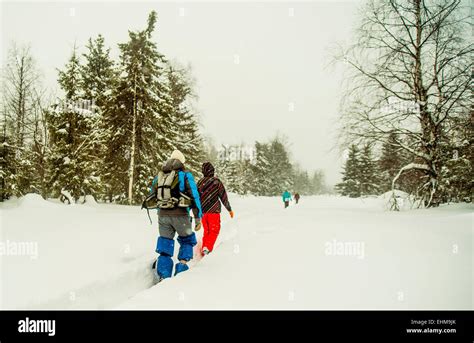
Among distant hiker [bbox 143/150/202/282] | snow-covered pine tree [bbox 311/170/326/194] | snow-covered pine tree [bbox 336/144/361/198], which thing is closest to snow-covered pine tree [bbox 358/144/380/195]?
snow-covered pine tree [bbox 336/144/361/198]

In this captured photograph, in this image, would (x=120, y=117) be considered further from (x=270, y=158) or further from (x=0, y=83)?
(x=270, y=158)

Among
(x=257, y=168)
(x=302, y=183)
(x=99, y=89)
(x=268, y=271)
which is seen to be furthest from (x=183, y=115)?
(x=302, y=183)

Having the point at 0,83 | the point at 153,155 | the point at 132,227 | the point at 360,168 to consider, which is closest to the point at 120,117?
the point at 153,155

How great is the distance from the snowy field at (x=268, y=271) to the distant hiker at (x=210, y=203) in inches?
31.9

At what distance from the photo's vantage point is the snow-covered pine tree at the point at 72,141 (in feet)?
53.7

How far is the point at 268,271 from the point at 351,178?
5029 cm

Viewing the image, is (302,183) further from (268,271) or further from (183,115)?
(268,271)

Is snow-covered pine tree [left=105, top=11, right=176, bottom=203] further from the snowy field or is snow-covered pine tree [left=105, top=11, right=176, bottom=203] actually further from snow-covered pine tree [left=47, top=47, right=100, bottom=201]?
the snowy field

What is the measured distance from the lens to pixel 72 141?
16.8 meters

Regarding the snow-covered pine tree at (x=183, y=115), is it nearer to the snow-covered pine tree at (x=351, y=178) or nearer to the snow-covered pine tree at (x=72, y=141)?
the snow-covered pine tree at (x=72, y=141)

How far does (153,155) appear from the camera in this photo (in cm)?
1711

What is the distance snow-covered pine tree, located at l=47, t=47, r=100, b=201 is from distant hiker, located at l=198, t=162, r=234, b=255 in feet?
42.3

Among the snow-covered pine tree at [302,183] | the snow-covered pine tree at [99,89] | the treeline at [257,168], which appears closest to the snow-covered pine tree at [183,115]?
the snow-covered pine tree at [99,89]
